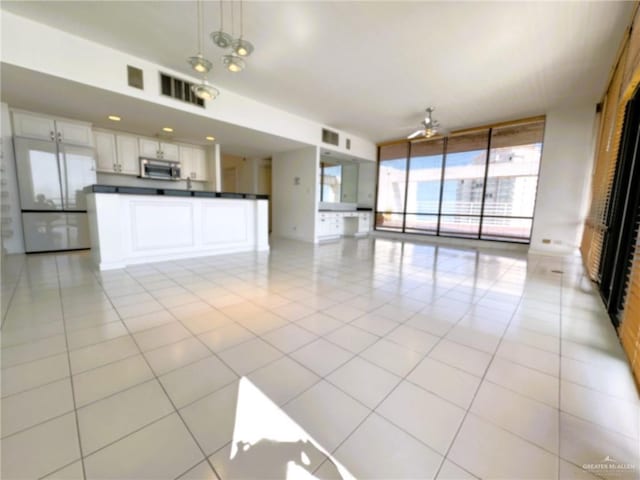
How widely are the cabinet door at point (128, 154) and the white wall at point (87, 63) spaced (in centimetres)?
233

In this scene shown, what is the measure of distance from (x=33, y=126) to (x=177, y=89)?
→ 2.65 meters

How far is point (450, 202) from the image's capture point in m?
6.90

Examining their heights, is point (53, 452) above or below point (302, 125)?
below

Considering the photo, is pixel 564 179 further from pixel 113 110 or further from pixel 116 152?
pixel 116 152

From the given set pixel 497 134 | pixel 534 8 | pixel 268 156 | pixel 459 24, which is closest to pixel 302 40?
pixel 459 24

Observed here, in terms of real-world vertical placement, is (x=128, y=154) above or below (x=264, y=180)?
above

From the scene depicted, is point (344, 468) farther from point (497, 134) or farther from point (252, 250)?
point (497, 134)

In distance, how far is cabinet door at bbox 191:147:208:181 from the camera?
6.20 metres

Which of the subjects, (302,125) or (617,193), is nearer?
(617,193)

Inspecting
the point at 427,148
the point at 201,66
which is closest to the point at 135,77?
the point at 201,66

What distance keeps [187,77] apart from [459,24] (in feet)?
11.9

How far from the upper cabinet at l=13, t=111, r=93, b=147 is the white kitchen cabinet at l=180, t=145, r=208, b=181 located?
1647 millimetres

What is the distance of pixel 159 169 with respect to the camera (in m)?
5.67

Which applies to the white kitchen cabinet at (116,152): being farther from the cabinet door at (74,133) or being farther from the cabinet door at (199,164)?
the cabinet door at (199,164)
